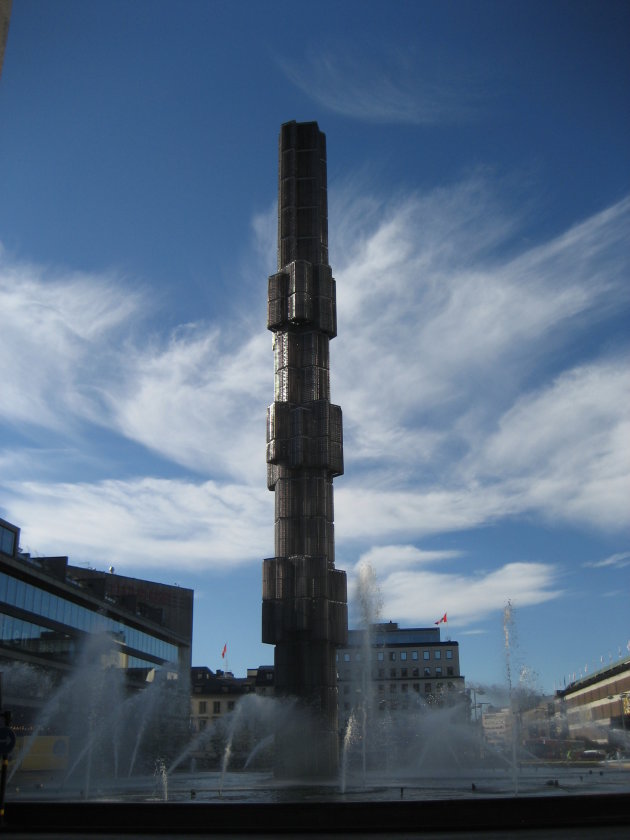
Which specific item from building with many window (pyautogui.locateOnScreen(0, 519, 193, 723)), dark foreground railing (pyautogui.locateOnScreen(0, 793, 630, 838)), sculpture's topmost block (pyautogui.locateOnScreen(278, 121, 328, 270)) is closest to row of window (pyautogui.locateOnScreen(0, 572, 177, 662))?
building with many window (pyautogui.locateOnScreen(0, 519, 193, 723))

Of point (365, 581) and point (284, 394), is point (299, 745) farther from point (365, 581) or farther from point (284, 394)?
point (284, 394)

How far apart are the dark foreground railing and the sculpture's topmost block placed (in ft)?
156

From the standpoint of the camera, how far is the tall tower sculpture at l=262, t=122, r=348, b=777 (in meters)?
54.7

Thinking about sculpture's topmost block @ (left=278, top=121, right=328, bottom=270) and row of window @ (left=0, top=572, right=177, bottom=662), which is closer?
row of window @ (left=0, top=572, right=177, bottom=662)

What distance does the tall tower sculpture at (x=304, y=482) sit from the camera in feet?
180

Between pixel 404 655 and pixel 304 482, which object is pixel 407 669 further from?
pixel 304 482

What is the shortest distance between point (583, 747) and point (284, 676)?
138ft

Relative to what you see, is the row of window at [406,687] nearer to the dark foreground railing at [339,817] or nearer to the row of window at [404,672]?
the row of window at [404,672]

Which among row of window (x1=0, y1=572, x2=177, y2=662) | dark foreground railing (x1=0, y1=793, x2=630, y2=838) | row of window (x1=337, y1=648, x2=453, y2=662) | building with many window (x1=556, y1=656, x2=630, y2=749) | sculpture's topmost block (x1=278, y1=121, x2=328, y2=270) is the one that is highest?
sculpture's topmost block (x1=278, y1=121, x2=328, y2=270)

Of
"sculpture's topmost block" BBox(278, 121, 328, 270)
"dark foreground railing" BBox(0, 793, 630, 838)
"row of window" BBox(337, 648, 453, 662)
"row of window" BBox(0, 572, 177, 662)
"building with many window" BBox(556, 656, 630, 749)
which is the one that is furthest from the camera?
"row of window" BBox(337, 648, 453, 662)

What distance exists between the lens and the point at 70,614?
6975 centimetres

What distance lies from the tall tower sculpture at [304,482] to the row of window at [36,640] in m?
17.5

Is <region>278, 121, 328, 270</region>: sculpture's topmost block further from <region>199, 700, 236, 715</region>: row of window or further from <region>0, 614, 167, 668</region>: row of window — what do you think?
<region>199, 700, 236, 715</region>: row of window

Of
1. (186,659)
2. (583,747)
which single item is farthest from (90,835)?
(186,659)
